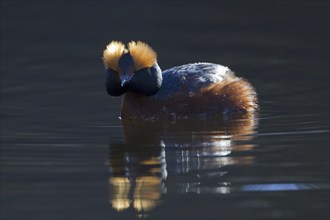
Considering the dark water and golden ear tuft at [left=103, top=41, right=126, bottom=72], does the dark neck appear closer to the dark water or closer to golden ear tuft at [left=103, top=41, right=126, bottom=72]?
golden ear tuft at [left=103, top=41, right=126, bottom=72]

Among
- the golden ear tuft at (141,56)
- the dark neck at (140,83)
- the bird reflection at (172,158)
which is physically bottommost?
the bird reflection at (172,158)

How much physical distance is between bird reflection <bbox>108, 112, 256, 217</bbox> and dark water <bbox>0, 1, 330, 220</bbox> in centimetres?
2

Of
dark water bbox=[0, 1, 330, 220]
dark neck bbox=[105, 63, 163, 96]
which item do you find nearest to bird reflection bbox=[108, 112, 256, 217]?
dark water bbox=[0, 1, 330, 220]

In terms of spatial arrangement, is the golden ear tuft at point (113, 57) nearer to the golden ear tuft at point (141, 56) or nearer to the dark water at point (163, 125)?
the golden ear tuft at point (141, 56)

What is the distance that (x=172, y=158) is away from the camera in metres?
8.41

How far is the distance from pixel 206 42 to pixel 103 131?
18.6 ft

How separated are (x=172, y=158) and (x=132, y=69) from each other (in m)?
2.61

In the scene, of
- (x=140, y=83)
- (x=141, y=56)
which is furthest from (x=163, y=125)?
(x=141, y=56)

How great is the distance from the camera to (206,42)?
1552cm

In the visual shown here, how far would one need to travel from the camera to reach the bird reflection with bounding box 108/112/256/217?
722 centimetres

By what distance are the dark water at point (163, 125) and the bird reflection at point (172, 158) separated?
0.05 ft

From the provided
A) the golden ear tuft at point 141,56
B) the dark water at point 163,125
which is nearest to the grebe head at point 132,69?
the golden ear tuft at point 141,56

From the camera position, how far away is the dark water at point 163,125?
6973 mm

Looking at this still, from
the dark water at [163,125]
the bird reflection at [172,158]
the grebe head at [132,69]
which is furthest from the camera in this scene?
the grebe head at [132,69]
